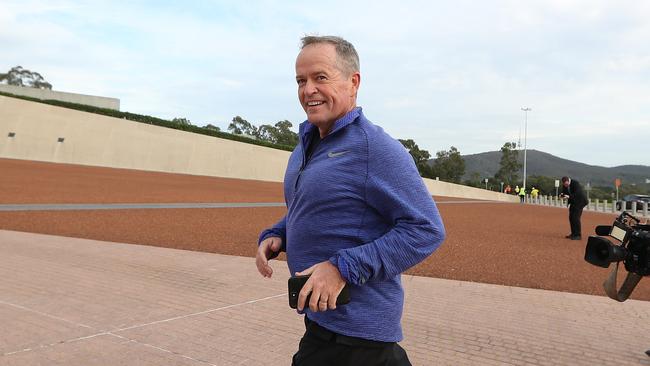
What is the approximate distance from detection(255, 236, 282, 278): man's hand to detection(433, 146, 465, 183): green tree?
3912 inches

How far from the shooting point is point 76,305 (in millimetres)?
4918

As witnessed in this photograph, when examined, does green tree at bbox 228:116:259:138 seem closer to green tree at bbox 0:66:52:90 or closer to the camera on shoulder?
green tree at bbox 0:66:52:90

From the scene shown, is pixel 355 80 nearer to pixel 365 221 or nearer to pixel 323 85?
pixel 323 85

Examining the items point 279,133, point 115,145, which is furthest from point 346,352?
point 279,133

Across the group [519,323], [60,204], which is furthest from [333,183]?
[60,204]

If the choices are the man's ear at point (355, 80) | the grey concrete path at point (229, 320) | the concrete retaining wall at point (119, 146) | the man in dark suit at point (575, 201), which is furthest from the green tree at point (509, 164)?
the man's ear at point (355, 80)

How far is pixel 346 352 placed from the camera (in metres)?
1.57

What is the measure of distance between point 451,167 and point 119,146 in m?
74.9

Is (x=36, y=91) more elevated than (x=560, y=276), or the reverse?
(x=36, y=91)

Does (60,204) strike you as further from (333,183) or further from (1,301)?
(333,183)

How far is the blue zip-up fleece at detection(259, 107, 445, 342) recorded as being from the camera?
1.45 metres

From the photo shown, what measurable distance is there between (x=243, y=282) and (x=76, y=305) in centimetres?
199

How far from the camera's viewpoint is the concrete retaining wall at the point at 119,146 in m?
34.1

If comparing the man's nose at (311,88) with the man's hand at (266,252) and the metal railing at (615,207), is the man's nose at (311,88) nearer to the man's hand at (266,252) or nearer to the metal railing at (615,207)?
the man's hand at (266,252)
